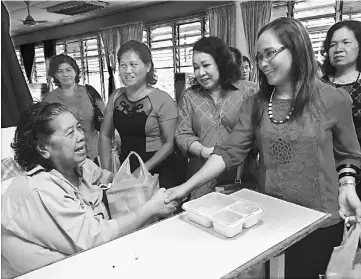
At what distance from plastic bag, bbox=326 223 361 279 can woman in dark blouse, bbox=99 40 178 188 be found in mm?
959

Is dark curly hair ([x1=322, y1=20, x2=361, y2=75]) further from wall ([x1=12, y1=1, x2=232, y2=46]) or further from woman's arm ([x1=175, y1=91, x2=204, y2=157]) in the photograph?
wall ([x1=12, y1=1, x2=232, y2=46])

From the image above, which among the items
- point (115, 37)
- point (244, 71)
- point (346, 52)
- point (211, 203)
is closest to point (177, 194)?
point (211, 203)

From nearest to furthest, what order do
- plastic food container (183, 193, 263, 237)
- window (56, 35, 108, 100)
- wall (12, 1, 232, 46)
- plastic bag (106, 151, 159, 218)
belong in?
plastic food container (183, 193, 263, 237) < plastic bag (106, 151, 159, 218) < wall (12, 1, 232, 46) < window (56, 35, 108, 100)

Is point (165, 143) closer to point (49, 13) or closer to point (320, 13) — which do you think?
point (320, 13)

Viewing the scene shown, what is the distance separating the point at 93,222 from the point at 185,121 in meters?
0.82

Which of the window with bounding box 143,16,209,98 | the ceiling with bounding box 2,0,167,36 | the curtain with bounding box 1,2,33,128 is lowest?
the curtain with bounding box 1,2,33,128

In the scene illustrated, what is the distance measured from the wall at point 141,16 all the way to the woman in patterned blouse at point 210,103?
3.50 m

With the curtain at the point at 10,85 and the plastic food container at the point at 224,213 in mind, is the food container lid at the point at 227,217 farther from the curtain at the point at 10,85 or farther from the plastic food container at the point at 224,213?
the curtain at the point at 10,85

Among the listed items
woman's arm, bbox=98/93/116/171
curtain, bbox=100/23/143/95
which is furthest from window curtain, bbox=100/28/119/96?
woman's arm, bbox=98/93/116/171

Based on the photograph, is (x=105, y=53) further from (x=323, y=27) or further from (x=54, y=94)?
(x=54, y=94)

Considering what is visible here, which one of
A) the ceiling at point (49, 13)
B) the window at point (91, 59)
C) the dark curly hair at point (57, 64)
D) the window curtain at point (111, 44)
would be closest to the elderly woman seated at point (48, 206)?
the dark curly hair at point (57, 64)

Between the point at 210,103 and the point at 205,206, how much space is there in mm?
719

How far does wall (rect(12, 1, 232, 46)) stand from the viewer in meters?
5.30

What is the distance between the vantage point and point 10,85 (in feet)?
3.09
